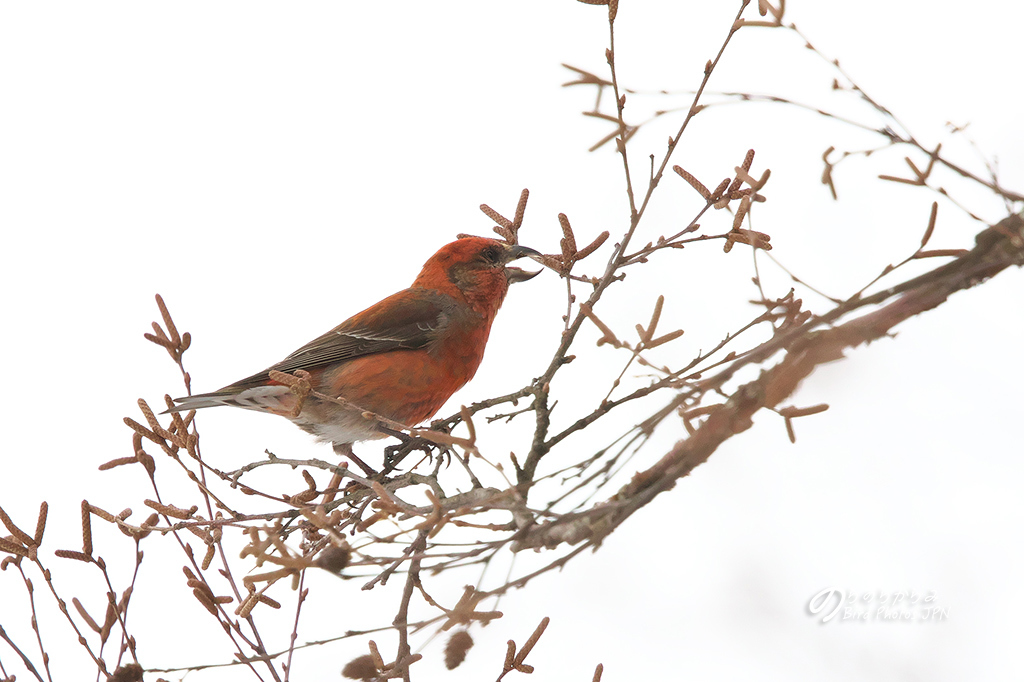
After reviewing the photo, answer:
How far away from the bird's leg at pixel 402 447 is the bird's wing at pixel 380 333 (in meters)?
0.41

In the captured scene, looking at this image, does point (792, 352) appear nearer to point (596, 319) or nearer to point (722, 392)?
point (722, 392)

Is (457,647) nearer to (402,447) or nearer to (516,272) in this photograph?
(402,447)

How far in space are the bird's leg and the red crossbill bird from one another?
75 millimetres

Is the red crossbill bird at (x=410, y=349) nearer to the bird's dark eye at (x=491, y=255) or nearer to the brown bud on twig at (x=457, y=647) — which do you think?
the bird's dark eye at (x=491, y=255)

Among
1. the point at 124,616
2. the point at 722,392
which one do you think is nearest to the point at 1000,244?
the point at 722,392

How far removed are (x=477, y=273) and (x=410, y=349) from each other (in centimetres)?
44

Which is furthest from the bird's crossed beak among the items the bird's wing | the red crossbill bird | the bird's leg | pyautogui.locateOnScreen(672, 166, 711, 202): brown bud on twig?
pyautogui.locateOnScreen(672, 166, 711, 202): brown bud on twig

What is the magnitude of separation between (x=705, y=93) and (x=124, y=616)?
1.65 m

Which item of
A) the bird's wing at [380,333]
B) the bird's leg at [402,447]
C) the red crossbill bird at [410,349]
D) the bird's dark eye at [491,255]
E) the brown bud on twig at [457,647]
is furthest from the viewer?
the bird's dark eye at [491,255]

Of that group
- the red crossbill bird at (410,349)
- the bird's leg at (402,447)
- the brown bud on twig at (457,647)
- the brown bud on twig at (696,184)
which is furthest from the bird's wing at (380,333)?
the brown bud on twig at (457,647)

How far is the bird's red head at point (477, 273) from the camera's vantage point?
11.8ft

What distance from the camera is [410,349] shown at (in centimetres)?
347

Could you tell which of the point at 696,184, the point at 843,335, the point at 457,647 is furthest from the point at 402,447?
the point at 843,335

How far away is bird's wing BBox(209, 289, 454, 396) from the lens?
349cm
